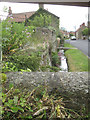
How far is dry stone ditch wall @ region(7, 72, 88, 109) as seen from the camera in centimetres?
84

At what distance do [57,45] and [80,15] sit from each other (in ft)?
7.37

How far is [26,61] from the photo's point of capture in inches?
54.7

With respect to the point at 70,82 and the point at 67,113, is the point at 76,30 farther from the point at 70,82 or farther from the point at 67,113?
the point at 67,113

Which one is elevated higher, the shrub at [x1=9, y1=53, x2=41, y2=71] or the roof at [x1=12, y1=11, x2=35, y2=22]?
the roof at [x1=12, y1=11, x2=35, y2=22]

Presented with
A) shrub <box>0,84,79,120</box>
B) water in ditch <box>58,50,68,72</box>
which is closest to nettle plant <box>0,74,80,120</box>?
shrub <box>0,84,79,120</box>

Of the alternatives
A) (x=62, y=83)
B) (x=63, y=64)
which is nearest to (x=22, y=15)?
(x=62, y=83)

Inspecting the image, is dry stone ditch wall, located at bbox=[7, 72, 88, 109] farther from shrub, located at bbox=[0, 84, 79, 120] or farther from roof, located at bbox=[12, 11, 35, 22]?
roof, located at bbox=[12, 11, 35, 22]

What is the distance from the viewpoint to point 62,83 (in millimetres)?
894

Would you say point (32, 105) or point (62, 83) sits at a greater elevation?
point (62, 83)

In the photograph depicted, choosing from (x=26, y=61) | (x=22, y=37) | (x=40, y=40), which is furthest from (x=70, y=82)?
(x=40, y=40)

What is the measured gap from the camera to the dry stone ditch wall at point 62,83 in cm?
84

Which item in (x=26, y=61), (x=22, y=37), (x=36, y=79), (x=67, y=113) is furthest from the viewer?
(x=22, y=37)

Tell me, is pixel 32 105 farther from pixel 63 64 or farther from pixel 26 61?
pixel 63 64

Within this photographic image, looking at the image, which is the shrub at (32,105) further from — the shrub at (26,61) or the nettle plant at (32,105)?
the shrub at (26,61)
